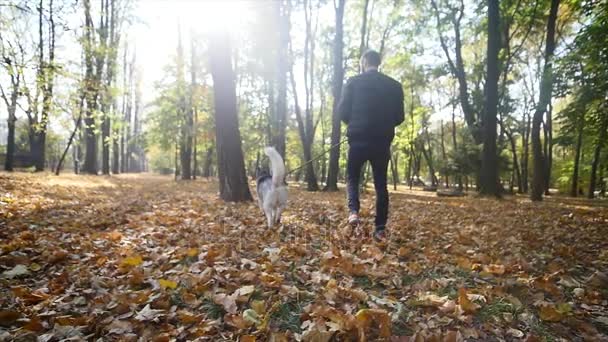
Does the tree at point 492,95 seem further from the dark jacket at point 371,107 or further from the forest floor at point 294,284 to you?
the dark jacket at point 371,107

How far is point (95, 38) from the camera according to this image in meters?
15.3

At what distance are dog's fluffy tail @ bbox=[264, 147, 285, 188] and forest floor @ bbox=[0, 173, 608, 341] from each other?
0.64m

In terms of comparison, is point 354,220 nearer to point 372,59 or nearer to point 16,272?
point 372,59

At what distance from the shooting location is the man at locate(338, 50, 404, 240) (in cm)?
392

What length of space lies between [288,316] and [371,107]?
8.47ft

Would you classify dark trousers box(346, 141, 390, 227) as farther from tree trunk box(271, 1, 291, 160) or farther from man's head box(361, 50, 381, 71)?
tree trunk box(271, 1, 291, 160)

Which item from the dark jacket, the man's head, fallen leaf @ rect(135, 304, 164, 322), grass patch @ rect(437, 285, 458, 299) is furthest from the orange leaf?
the man's head

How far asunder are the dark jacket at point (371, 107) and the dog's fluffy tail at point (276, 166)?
88 centimetres

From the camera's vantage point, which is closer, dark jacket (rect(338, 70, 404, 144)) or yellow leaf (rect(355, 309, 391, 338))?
yellow leaf (rect(355, 309, 391, 338))

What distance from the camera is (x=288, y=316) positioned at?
2.06 m

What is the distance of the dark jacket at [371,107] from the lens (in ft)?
12.8

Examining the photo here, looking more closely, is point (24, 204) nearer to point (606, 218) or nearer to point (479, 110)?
point (606, 218)

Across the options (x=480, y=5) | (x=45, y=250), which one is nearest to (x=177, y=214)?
(x=45, y=250)

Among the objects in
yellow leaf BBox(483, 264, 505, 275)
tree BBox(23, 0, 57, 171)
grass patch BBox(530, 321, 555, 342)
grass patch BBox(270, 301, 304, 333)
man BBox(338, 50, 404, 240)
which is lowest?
grass patch BBox(530, 321, 555, 342)
